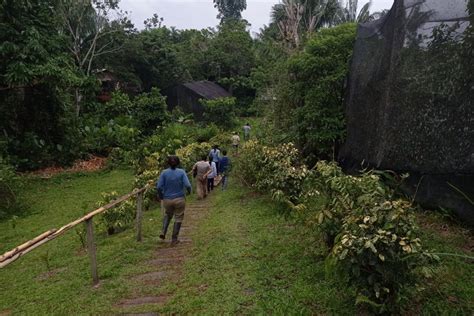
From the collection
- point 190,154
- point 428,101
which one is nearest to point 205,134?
point 190,154

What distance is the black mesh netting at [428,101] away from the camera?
17.6 ft

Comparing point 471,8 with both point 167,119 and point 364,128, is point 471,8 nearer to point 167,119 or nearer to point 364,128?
point 364,128

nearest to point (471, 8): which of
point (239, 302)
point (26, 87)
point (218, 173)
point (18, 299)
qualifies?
point (239, 302)

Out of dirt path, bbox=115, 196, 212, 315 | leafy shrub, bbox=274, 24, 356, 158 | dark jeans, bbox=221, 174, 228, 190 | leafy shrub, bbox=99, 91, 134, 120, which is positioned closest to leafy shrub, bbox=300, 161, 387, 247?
dirt path, bbox=115, 196, 212, 315

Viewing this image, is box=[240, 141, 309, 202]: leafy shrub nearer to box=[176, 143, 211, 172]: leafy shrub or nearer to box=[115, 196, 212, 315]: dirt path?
box=[115, 196, 212, 315]: dirt path

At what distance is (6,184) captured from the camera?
11430 millimetres

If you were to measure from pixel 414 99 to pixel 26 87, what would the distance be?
576 inches

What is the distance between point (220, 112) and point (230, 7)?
5284 cm

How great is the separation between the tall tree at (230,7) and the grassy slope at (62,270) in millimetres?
67393

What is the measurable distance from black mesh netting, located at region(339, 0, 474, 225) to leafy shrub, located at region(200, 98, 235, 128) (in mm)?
18171

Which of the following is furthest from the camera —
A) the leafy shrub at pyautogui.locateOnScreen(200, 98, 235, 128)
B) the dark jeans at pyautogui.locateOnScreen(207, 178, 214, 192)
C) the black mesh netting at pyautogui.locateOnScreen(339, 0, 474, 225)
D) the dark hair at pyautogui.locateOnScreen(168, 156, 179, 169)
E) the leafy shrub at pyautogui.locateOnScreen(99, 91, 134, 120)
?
the leafy shrub at pyautogui.locateOnScreen(200, 98, 235, 128)

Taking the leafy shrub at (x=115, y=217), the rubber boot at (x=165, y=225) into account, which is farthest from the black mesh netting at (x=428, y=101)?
the leafy shrub at (x=115, y=217)

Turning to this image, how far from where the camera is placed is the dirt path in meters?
4.48

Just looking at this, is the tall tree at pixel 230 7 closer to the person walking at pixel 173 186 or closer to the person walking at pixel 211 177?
the person walking at pixel 211 177
